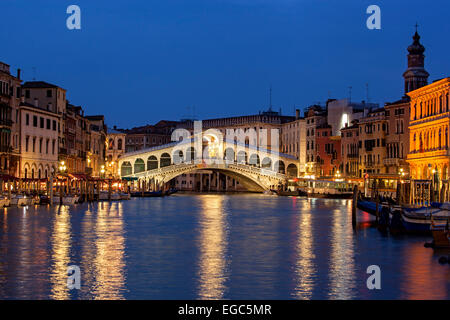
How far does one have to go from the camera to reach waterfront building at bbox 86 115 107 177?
200 ft

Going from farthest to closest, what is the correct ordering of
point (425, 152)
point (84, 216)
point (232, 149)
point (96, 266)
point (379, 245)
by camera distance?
point (232, 149) < point (425, 152) < point (84, 216) < point (379, 245) < point (96, 266)

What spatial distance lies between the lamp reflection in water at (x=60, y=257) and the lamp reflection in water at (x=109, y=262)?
1.66 ft

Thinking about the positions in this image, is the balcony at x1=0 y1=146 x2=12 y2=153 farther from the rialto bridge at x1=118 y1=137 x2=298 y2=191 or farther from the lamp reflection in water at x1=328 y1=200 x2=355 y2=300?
the rialto bridge at x1=118 y1=137 x2=298 y2=191

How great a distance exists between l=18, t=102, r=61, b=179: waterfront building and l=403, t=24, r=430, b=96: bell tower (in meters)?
21.2

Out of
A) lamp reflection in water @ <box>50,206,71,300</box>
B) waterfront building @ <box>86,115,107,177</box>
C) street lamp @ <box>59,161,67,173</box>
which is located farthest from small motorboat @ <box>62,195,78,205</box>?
waterfront building @ <box>86,115,107,177</box>

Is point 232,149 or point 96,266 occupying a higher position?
point 232,149

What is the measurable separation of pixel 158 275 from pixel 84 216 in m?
15.5

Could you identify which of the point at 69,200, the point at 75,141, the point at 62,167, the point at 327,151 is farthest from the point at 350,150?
the point at 69,200

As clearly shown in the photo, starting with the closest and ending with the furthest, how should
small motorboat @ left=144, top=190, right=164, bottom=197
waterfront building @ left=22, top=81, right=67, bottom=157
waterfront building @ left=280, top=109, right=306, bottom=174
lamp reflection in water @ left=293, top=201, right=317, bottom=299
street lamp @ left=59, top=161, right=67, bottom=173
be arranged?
lamp reflection in water @ left=293, top=201, right=317, bottom=299
street lamp @ left=59, top=161, right=67, bottom=173
waterfront building @ left=22, top=81, right=67, bottom=157
small motorboat @ left=144, top=190, right=164, bottom=197
waterfront building @ left=280, top=109, right=306, bottom=174

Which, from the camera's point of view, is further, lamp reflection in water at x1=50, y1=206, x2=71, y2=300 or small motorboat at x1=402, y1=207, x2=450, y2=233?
small motorboat at x1=402, y1=207, x2=450, y2=233

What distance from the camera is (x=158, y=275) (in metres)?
14.0

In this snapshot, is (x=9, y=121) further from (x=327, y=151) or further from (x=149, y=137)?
(x=149, y=137)
